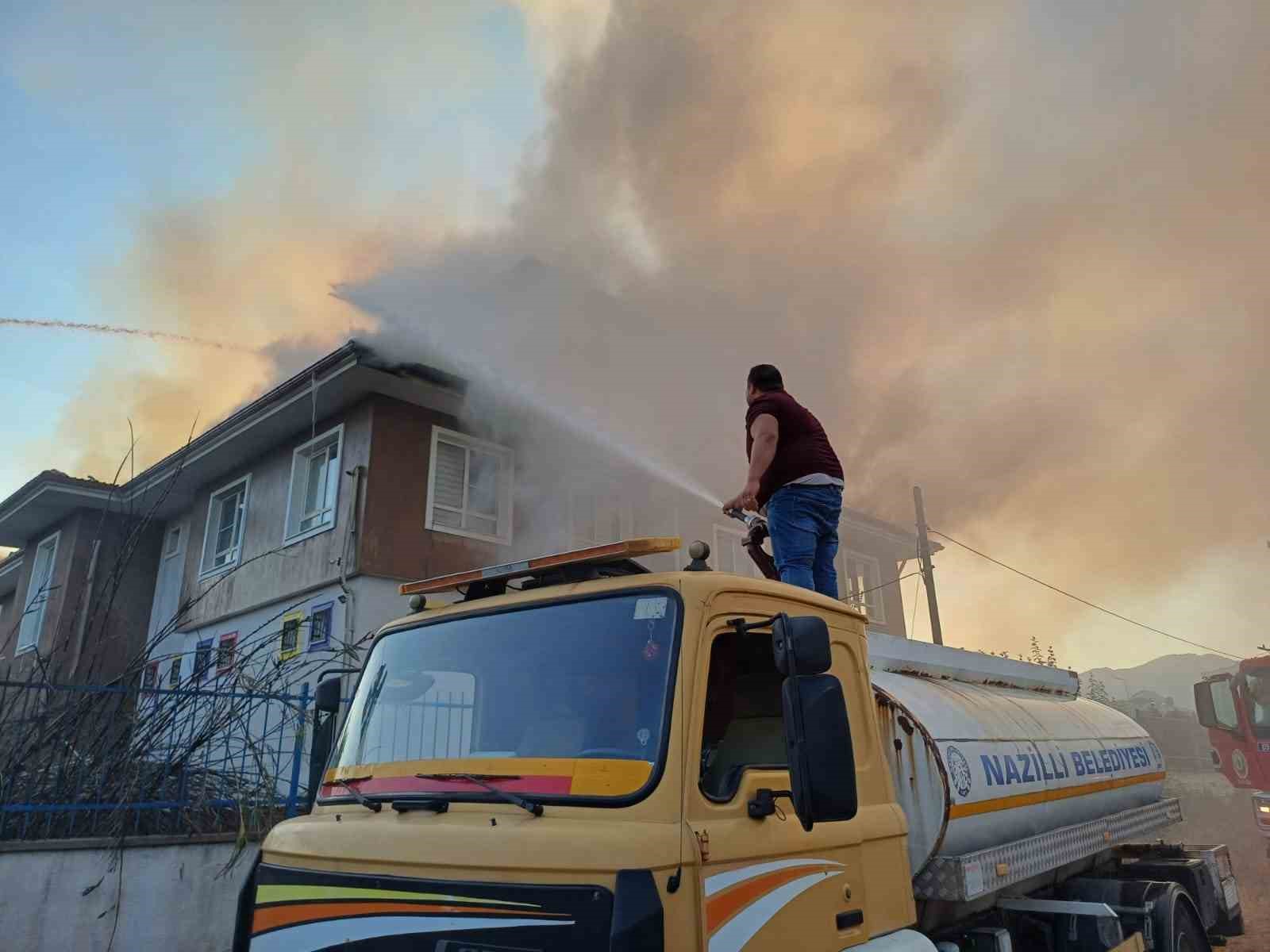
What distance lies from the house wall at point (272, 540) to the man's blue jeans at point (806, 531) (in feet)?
27.9

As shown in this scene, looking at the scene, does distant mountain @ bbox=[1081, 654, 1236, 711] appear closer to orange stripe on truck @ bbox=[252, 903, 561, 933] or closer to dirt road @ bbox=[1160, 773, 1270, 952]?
dirt road @ bbox=[1160, 773, 1270, 952]

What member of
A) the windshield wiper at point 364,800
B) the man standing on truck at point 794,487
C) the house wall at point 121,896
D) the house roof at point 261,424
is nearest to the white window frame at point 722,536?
the house roof at point 261,424

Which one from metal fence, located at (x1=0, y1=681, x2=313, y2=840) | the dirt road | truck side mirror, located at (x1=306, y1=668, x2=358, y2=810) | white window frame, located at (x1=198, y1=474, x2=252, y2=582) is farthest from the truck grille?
white window frame, located at (x1=198, y1=474, x2=252, y2=582)

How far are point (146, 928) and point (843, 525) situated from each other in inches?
557

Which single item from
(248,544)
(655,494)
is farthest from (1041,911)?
(248,544)

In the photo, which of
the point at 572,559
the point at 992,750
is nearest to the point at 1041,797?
the point at 992,750

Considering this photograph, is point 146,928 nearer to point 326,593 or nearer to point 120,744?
point 120,744

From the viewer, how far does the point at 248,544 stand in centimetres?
1435

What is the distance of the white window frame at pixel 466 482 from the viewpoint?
12.5 m

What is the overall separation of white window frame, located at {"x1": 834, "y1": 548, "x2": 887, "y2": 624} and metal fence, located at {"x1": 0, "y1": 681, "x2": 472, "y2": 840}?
560 inches

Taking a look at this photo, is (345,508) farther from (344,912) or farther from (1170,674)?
(1170,674)

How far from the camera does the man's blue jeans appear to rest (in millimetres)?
4234

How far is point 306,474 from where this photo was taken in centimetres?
1362

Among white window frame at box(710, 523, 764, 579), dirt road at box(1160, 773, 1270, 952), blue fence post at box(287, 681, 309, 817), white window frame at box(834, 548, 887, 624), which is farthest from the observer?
white window frame at box(834, 548, 887, 624)
